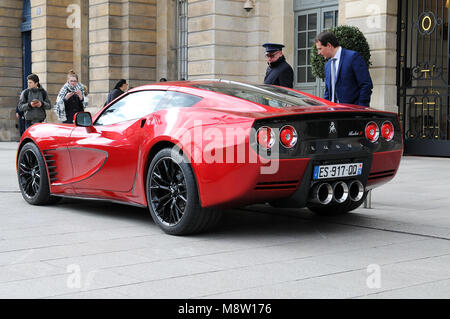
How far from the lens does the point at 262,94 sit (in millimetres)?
6055

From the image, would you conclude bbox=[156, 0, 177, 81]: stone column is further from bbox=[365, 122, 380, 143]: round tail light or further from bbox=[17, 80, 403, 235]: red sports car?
bbox=[365, 122, 380, 143]: round tail light

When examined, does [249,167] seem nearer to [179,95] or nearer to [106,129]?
[179,95]

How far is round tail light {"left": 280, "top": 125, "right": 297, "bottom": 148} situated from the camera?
17.3 ft

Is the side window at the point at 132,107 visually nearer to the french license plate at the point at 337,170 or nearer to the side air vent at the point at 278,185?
the side air vent at the point at 278,185

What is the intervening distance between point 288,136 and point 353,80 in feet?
8.41

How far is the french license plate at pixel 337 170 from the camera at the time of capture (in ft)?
18.2

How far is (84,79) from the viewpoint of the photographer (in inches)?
939

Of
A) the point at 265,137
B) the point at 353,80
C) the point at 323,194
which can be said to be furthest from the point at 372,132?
the point at 353,80

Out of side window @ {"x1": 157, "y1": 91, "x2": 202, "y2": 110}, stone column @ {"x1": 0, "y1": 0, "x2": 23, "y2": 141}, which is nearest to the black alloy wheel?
side window @ {"x1": 157, "y1": 91, "x2": 202, "y2": 110}

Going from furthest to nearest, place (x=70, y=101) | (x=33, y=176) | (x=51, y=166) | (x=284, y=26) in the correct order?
(x=284, y=26) < (x=70, y=101) < (x=33, y=176) < (x=51, y=166)

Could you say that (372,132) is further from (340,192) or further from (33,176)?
(33,176)

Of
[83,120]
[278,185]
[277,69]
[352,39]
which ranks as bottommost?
[278,185]

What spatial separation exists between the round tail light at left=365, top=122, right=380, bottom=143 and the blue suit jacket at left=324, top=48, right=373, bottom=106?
1.65 metres
